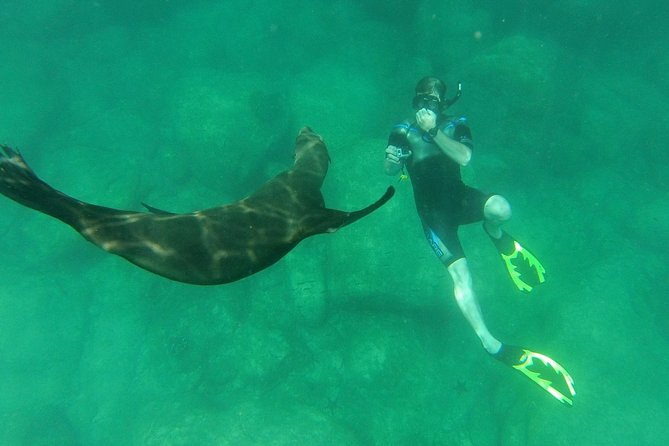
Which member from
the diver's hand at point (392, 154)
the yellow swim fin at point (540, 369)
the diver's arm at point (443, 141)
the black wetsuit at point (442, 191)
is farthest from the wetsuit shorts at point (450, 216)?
the yellow swim fin at point (540, 369)

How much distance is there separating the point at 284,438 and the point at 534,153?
40.7 feet

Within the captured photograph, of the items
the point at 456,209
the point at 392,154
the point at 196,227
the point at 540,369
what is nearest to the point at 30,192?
the point at 196,227

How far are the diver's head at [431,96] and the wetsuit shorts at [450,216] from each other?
1430 millimetres

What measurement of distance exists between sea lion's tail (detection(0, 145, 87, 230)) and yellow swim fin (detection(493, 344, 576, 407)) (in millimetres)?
6208

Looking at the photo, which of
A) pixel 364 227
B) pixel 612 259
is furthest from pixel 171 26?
pixel 612 259

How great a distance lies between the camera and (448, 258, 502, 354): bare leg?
20.2 feet

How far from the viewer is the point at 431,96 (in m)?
6.09

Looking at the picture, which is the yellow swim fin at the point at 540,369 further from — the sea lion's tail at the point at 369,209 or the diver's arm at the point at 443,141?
the sea lion's tail at the point at 369,209

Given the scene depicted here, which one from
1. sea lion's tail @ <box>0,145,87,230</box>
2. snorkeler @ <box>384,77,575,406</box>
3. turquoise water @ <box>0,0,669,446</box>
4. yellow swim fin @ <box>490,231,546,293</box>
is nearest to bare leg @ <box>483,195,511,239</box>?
snorkeler @ <box>384,77,575,406</box>

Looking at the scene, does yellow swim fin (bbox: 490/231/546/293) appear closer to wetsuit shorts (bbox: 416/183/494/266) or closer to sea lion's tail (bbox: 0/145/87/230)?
wetsuit shorts (bbox: 416/183/494/266)

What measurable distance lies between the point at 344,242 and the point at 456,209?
13.3ft

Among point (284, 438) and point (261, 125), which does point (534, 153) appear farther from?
point (284, 438)

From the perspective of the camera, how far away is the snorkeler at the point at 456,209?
20.2 feet

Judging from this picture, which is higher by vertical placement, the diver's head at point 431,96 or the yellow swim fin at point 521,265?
the diver's head at point 431,96
